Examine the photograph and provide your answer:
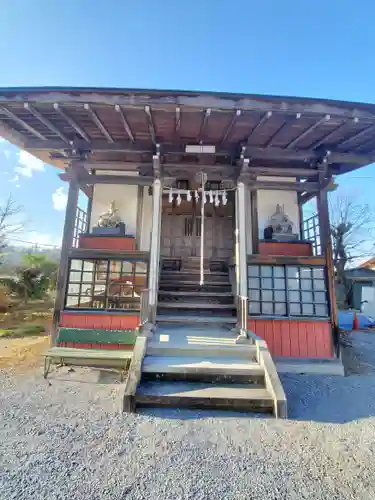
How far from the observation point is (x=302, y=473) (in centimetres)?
230

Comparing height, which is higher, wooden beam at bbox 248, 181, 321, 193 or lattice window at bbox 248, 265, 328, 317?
wooden beam at bbox 248, 181, 321, 193

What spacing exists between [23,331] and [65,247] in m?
4.77

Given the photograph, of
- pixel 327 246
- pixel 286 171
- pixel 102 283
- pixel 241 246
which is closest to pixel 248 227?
pixel 241 246

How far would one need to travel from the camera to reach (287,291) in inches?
225

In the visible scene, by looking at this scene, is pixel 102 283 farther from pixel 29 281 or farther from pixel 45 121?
pixel 29 281

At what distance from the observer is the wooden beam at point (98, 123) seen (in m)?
4.58

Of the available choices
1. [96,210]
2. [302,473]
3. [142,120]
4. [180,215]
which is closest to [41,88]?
[142,120]

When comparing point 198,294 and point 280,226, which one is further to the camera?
point 280,226

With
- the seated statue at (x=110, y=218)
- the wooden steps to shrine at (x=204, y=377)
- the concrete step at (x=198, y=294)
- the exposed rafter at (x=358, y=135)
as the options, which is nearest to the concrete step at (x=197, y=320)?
the wooden steps to shrine at (x=204, y=377)

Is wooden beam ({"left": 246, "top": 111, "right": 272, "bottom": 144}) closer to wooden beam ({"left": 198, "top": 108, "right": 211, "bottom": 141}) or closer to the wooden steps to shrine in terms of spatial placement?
wooden beam ({"left": 198, "top": 108, "right": 211, "bottom": 141})

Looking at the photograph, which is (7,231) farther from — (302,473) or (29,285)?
(302,473)

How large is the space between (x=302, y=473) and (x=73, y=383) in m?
3.46

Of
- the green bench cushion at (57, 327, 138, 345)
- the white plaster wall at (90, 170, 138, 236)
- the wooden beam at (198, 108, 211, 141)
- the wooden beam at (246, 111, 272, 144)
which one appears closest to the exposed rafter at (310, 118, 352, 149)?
the wooden beam at (246, 111, 272, 144)

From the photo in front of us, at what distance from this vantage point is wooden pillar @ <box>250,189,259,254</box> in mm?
6448
